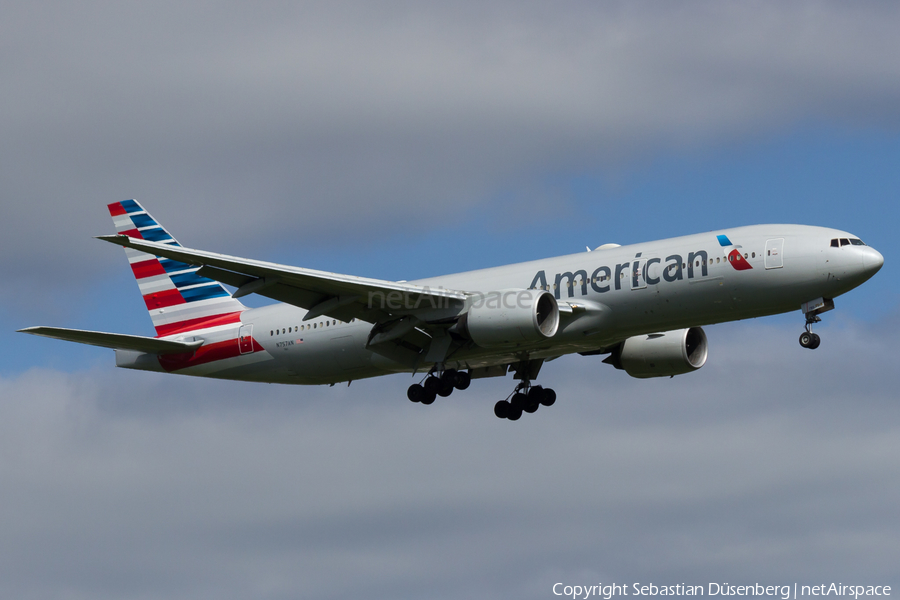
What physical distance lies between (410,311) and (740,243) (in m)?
10.8

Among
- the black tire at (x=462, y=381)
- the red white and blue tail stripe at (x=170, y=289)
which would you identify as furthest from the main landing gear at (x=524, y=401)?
the red white and blue tail stripe at (x=170, y=289)

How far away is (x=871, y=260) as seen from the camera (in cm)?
3503

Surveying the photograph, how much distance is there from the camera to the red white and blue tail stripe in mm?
46156

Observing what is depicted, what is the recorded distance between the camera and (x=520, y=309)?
3681 cm

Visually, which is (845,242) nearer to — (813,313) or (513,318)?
(813,313)

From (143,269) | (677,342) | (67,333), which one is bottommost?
(67,333)

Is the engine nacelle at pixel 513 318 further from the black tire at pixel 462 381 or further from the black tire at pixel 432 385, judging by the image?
the black tire at pixel 462 381

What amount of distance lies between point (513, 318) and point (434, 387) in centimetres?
510

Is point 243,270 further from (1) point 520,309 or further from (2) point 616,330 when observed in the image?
(2) point 616,330

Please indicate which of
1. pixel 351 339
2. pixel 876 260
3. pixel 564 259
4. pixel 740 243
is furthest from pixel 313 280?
pixel 876 260

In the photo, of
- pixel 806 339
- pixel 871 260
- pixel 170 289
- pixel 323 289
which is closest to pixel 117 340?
pixel 170 289

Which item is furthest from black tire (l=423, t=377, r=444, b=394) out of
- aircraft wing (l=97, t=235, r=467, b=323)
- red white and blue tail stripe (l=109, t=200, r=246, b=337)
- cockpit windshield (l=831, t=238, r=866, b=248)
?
cockpit windshield (l=831, t=238, r=866, b=248)

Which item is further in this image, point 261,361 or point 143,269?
point 143,269

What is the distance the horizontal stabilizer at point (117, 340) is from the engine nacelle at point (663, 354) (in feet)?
52.0
